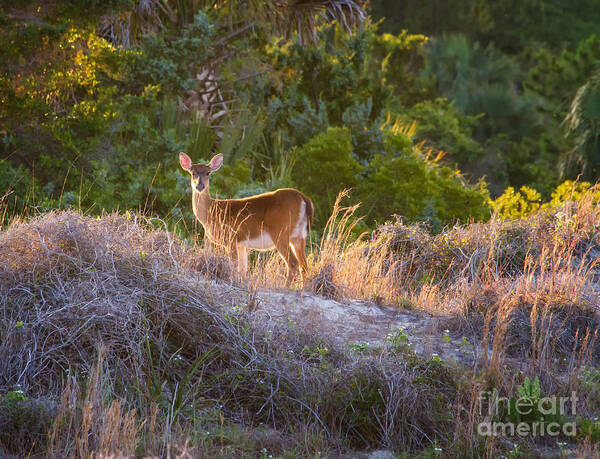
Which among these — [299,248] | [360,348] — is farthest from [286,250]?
[360,348]

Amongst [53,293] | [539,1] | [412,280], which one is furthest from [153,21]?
[539,1]

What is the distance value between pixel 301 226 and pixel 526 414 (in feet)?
14.8

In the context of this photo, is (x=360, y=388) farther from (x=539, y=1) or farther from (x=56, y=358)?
(x=539, y=1)

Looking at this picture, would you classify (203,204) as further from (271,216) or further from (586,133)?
(586,133)

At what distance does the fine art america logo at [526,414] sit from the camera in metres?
5.36

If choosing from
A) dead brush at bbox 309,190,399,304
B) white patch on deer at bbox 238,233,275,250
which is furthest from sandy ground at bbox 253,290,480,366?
white patch on deer at bbox 238,233,275,250

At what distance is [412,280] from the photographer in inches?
360

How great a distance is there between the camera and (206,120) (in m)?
15.0

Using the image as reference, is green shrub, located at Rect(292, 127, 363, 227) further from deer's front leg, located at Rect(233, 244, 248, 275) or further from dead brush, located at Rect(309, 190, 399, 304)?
dead brush, located at Rect(309, 190, 399, 304)

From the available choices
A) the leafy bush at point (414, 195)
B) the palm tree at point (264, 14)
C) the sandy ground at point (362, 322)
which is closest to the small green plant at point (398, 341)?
the sandy ground at point (362, 322)

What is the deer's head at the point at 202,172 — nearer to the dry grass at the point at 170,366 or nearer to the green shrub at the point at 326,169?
the dry grass at the point at 170,366

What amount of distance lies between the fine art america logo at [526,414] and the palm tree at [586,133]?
14.4 metres

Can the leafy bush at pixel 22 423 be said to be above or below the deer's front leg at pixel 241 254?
above

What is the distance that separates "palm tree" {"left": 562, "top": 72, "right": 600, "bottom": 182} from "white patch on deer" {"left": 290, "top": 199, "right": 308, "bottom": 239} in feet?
37.5
